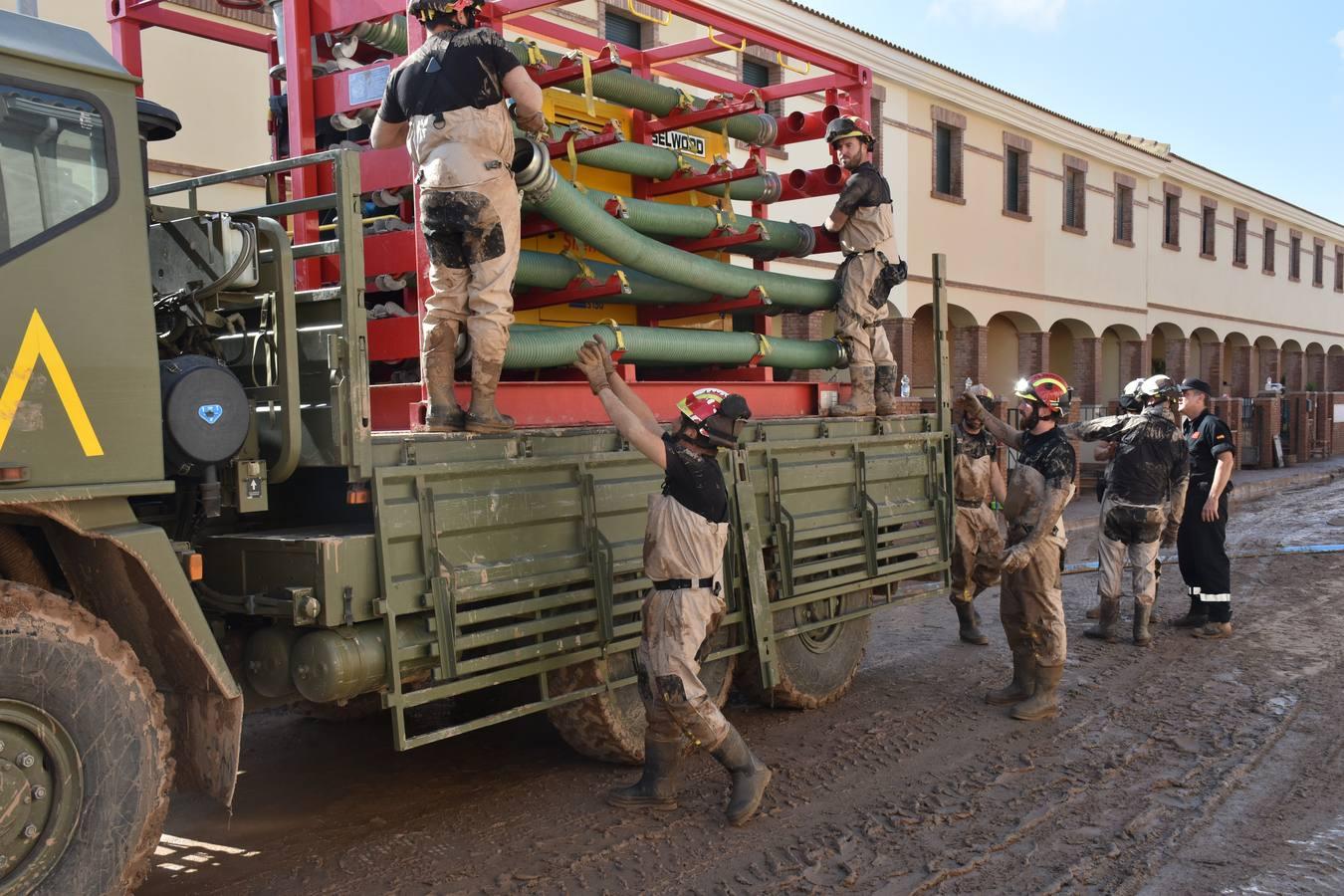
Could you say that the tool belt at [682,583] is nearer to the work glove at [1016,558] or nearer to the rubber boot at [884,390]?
the work glove at [1016,558]

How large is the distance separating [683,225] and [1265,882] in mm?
4213

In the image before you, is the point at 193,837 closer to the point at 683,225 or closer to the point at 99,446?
the point at 99,446

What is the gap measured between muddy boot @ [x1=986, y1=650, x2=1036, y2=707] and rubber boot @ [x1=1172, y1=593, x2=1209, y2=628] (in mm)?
2852

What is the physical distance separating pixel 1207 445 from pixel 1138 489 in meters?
1.15

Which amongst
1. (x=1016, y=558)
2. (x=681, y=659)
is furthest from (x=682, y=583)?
(x=1016, y=558)

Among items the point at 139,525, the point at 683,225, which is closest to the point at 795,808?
the point at 139,525

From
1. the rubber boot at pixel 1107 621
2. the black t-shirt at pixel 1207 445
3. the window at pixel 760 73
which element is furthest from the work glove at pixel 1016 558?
the window at pixel 760 73

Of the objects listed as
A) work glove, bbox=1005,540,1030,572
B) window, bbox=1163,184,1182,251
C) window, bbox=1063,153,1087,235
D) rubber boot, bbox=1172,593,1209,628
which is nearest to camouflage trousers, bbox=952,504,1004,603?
work glove, bbox=1005,540,1030,572

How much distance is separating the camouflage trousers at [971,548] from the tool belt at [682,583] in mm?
3756

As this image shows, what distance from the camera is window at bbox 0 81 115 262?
125 inches

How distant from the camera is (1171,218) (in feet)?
91.8

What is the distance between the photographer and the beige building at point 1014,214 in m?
10.6

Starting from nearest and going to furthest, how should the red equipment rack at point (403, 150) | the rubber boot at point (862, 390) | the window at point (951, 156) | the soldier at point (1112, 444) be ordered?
the red equipment rack at point (403, 150)
the rubber boot at point (862, 390)
the soldier at point (1112, 444)
the window at point (951, 156)

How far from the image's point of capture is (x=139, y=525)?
3.41 m
